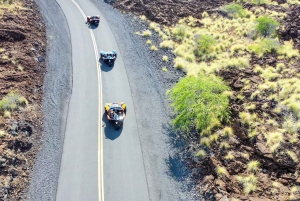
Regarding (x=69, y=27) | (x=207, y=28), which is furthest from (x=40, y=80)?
(x=207, y=28)

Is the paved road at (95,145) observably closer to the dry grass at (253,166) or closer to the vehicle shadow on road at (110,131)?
the vehicle shadow on road at (110,131)

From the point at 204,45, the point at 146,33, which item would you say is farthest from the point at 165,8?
the point at 204,45

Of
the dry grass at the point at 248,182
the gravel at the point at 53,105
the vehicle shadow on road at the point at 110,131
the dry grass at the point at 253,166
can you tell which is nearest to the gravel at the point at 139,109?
the gravel at the point at 53,105

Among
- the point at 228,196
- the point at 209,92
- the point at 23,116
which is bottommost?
the point at 228,196

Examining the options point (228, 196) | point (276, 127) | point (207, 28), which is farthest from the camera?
point (207, 28)

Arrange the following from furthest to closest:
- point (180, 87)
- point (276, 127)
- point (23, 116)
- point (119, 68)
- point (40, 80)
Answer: point (119, 68), point (40, 80), point (180, 87), point (23, 116), point (276, 127)

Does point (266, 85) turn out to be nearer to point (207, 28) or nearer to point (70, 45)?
point (207, 28)

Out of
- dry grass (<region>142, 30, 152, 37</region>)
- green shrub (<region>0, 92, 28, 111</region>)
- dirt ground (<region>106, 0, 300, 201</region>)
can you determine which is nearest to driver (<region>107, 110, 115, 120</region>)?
dirt ground (<region>106, 0, 300, 201</region>)

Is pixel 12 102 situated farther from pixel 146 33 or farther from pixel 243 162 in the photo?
pixel 146 33
